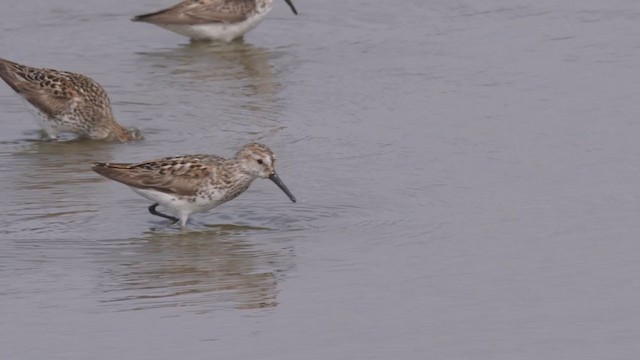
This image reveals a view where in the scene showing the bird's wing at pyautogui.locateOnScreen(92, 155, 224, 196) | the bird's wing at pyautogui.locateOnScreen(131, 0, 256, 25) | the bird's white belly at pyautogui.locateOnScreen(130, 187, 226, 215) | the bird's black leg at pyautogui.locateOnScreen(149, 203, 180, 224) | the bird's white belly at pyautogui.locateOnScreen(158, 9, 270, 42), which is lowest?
the bird's white belly at pyautogui.locateOnScreen(158, 9, 270, 42)

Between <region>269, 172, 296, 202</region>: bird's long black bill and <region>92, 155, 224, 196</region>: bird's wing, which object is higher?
<region>92, 155, 224, 196</region>: bird's wing

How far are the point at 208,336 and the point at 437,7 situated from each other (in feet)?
37.2

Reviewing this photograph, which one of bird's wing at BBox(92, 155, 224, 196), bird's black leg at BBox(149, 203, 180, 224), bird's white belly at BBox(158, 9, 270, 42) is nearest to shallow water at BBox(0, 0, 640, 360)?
bird's black leg at BBox(149, 203, 180, 224)

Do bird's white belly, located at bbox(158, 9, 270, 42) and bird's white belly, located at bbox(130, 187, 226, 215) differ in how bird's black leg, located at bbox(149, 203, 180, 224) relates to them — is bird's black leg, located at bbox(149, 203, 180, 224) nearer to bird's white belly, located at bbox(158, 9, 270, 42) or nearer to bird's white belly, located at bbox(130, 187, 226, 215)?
bird's white belly, located at bbox(130, 187, 226, 215)

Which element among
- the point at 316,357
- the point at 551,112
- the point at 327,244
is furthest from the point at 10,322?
the point at 551,112

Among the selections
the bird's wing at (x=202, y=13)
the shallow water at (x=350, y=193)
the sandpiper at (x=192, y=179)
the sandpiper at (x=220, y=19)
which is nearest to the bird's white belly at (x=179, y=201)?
the sandpiper at (x=192, y=179)

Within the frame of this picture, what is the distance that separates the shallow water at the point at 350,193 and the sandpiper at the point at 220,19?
7.6 inches

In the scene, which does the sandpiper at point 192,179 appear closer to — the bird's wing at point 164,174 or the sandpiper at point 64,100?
the bird's wing at point 164,174

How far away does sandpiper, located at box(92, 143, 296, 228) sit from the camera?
12695 mm

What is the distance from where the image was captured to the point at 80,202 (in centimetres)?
1311

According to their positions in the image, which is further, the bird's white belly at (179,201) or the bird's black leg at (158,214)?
the bird's black leg at (158,214)

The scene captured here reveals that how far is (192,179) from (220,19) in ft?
25.0

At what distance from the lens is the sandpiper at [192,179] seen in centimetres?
1270

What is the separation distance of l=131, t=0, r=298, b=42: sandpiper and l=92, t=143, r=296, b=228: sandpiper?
7.16m
